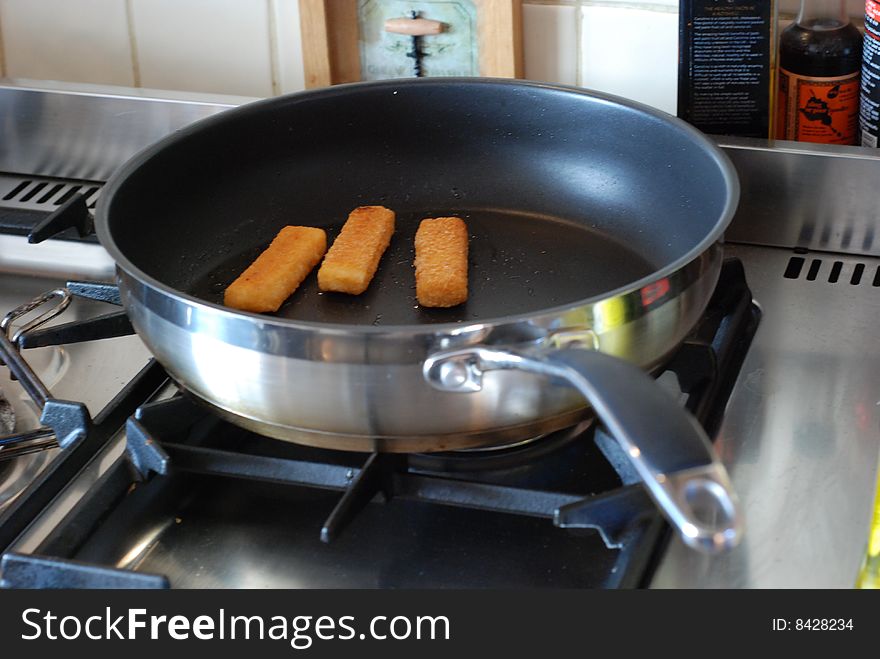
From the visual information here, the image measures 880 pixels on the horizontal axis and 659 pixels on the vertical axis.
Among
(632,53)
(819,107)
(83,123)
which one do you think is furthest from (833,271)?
(83,123)

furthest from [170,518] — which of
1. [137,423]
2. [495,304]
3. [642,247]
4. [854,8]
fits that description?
[854,8]

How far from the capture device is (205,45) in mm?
953

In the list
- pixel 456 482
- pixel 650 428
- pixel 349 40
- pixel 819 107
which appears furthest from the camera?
pixel 349 40

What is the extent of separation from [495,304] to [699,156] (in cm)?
15

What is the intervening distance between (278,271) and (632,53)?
1.07 feet

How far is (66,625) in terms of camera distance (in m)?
0.50

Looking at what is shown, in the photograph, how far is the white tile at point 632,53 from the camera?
0.82 m

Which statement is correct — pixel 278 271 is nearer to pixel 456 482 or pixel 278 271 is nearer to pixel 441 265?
pixel 441 265

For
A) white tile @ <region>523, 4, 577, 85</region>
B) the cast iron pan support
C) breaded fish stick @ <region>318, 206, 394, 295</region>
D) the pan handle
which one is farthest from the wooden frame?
the pan handle

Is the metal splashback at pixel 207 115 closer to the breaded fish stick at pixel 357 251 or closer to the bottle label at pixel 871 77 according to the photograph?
the bottle label at pixel 871 77

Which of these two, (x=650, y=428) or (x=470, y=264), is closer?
(x=650, y=428)

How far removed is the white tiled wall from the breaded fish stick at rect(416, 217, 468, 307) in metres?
0.20

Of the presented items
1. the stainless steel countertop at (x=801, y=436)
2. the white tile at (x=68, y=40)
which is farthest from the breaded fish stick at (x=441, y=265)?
the white tile at (x=68, y=40)

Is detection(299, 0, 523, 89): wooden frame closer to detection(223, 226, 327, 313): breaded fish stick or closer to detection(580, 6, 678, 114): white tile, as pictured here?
detection(580, 6, 678, 114): white tile
